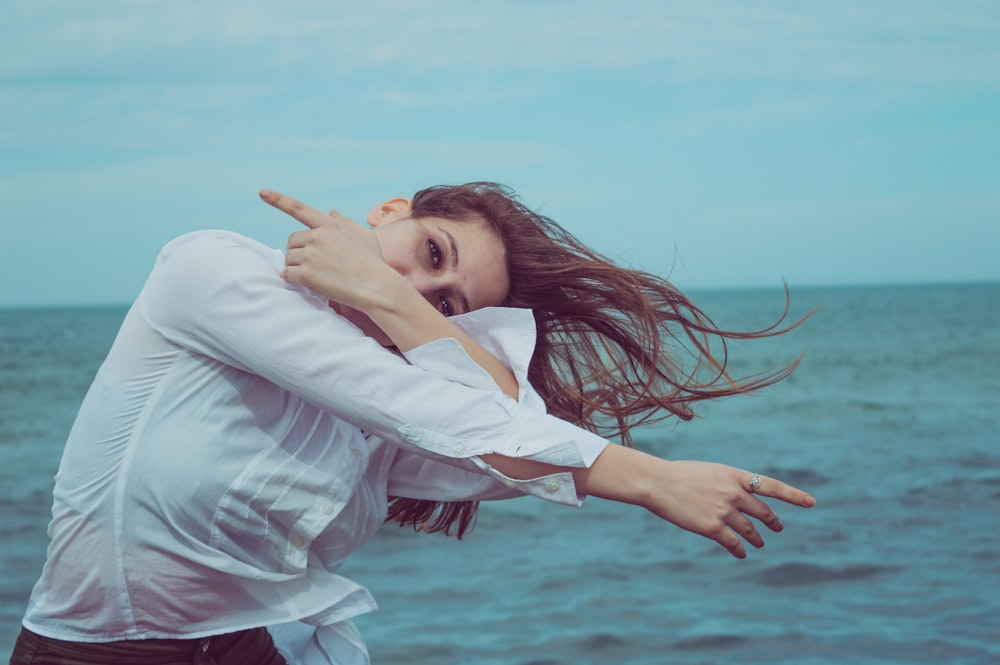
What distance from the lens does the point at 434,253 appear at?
2.13 m

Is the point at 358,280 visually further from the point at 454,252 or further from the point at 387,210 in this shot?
the point at 387,210

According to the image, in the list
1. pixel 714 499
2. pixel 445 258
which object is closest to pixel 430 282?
pixel 445 258

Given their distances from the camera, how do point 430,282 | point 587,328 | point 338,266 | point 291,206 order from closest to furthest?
1. point 338,266
2. point 291,206
3. point 430,282
4. point 587,328

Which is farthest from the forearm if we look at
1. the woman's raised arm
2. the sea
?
the sea

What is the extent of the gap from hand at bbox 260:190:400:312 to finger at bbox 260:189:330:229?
1.0 inches

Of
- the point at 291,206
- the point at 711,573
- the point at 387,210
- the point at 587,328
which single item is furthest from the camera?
the point at 711,573

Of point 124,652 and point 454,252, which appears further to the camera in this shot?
point 454,252

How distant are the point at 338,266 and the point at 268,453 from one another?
338mm

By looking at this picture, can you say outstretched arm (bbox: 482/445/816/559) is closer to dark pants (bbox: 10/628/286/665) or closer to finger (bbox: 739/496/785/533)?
finger (bbox: 739/496/785/533)

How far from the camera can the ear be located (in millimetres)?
2311

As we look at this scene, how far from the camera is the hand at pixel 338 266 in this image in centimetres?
172

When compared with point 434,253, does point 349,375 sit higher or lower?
lower

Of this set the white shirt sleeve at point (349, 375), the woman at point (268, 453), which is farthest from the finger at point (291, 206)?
the white shirt sleeve at point (349, 375)

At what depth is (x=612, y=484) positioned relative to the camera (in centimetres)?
166
